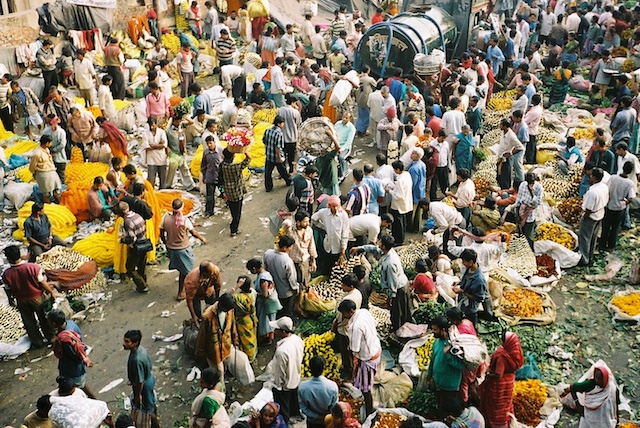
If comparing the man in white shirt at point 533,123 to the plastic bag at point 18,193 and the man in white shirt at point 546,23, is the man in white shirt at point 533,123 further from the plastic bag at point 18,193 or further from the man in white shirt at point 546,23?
the plastic bag at point 18,193

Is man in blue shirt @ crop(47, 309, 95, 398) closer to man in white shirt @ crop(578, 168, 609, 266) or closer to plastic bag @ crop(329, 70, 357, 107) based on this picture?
man in white shirt @ crop(578, 168, 609, 266)

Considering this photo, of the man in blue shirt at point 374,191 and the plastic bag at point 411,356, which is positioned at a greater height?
the man in blue shirt at point 374,191

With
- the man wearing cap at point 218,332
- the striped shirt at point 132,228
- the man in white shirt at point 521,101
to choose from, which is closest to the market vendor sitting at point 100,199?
the striped shirt at point 132,228

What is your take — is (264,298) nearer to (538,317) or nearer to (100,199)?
(538,317)

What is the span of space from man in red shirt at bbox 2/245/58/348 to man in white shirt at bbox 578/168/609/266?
7625mm

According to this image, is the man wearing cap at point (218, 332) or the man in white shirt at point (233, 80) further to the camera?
the man in white shirt at point (233, 80)

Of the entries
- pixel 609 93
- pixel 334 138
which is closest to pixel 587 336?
pixel 334 138

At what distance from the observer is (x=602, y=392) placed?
670cm

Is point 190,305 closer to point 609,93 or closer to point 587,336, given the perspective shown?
point 587,336

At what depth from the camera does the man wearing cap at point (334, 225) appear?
30.7ft

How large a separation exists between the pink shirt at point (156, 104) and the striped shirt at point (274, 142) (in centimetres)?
267

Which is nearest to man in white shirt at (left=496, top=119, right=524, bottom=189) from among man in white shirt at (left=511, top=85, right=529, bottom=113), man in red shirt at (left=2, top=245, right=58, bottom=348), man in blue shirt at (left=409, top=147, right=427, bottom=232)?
man in blue shirt at (left=409, top=147, right=427, bottom=232)

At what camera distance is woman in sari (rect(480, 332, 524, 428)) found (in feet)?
22.0

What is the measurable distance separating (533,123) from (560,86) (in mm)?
4146
